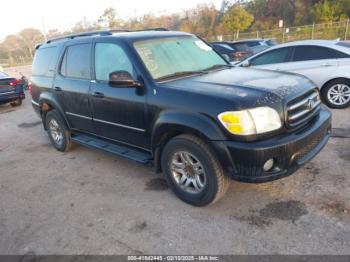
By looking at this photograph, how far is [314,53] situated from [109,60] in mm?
4926

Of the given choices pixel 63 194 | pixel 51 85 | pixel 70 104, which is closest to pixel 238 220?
pixel 63 194

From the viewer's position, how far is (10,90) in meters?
10.5

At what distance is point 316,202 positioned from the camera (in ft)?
11.1

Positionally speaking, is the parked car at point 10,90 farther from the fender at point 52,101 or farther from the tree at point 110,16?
the tree at point 110,16

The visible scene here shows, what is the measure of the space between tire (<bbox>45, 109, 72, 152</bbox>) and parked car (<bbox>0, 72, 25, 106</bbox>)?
5566mm

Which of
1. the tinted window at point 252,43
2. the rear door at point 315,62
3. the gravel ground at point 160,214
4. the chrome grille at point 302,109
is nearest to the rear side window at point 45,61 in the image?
the gravel ground at point 160,214

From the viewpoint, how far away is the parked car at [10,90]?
1032 centimetres


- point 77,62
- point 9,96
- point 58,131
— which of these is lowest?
point 9,96

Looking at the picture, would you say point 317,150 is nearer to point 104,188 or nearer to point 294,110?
point 294,110

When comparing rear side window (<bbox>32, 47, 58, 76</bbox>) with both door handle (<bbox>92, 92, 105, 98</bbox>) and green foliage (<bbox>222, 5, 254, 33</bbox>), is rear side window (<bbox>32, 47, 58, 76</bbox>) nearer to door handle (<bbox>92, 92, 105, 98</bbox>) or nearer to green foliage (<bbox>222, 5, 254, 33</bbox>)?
door handle (<bbox>92, 92, 105, 98</bbox>)

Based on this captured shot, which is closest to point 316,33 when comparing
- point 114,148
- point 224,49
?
point 224,49

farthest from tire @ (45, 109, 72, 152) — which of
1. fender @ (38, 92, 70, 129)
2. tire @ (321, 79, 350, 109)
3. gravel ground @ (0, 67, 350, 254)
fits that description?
tire @ (321, 79, 350, 109)

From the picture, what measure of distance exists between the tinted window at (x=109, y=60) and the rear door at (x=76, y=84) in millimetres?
232

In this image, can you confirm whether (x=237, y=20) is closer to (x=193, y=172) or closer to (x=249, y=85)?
(x=249, y=85)
